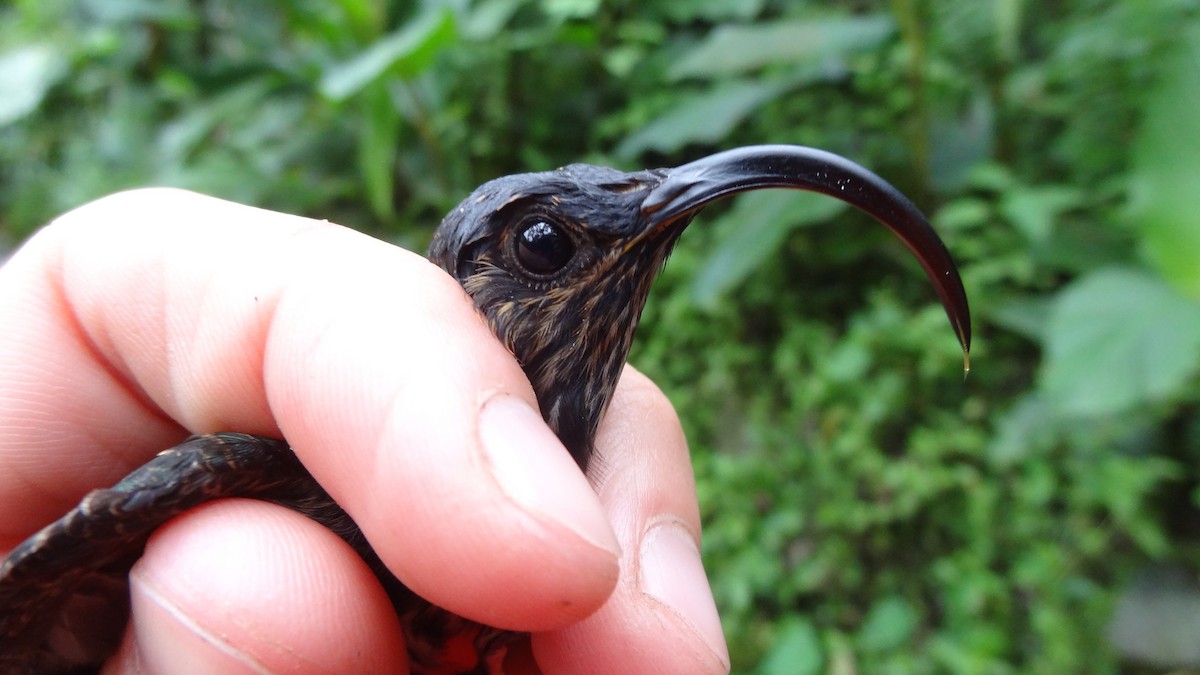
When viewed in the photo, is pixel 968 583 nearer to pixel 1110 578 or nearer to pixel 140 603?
pixel 1110 578

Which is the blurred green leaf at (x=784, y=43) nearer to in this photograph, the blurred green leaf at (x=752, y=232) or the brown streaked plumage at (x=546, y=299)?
the blurred green leaf at (x=752, y=232)

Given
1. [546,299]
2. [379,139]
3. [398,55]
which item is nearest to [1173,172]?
[546,299]

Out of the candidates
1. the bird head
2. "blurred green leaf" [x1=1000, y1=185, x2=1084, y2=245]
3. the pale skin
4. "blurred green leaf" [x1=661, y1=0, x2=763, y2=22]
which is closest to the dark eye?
the bird head

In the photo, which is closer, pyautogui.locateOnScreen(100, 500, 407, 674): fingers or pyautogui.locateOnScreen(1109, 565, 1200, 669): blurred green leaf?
pyautogui.locateOnScreen(100, 500, 407, 674): fingers

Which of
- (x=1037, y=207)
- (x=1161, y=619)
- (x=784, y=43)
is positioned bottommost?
(x=1161, y=619)

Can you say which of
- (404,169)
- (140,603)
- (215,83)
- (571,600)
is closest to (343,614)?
(140,603)

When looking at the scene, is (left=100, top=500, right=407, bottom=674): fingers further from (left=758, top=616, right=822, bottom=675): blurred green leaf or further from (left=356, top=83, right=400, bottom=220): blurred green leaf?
(left=356, top=83, right=400, bottom=220): blurred green leaf

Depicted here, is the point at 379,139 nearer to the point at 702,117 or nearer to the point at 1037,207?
the point at 702,117
